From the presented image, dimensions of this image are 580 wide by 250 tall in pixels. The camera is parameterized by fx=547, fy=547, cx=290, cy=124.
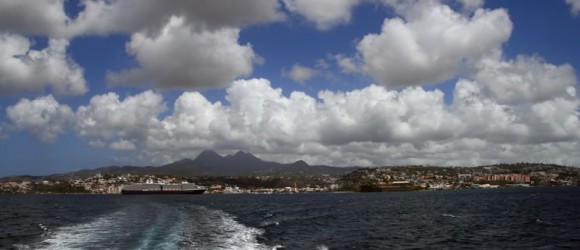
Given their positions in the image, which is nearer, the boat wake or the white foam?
the boat wake

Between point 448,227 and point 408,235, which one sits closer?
point 408,235

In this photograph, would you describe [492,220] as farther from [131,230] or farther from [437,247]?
[131,230]

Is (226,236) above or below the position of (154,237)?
below

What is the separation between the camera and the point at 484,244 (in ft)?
168

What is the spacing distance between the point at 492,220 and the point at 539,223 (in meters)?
7.25

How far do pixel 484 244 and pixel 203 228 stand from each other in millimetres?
31890

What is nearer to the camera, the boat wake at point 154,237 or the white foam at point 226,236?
the boat wake at point 154,237

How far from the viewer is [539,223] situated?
236 feet

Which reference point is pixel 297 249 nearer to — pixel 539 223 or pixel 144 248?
pixel 144 248

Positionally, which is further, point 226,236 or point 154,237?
point 226,236

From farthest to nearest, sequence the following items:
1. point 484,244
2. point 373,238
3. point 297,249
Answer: point 373,238
point 484,244
point 297,249

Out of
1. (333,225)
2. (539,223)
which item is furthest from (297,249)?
(539,223)

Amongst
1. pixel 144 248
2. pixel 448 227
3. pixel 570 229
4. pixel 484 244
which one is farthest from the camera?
pixel 448 227

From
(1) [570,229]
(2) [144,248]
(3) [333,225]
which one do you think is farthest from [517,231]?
(2) [144,248]
